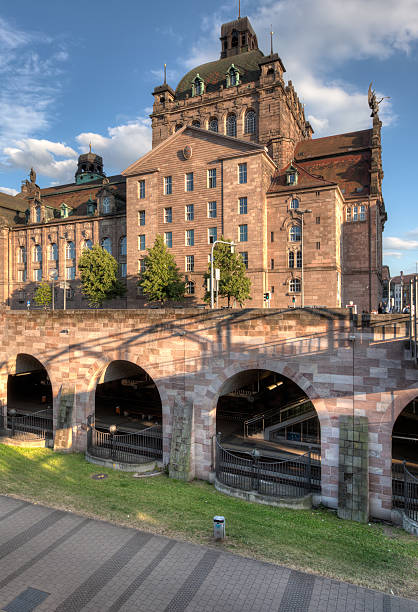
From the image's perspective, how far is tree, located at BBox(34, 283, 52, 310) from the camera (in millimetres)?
55409

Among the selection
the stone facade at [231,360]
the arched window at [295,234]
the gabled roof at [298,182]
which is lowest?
the stone facade at [231,360]

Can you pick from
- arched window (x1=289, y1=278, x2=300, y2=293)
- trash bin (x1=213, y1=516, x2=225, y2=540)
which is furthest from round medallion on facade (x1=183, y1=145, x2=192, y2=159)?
trash bin (x1=213, y1=516, x2=225, y2=540)

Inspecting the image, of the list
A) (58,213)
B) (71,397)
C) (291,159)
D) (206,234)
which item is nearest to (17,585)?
(71,397)

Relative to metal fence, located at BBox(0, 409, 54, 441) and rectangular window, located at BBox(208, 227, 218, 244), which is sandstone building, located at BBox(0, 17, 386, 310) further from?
metal fence, located at BBox(0, 409, 54, 441)

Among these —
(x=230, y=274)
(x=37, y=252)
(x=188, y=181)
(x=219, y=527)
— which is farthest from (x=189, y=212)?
(x=219, y=527)

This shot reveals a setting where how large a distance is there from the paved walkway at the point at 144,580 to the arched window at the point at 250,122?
52873mm

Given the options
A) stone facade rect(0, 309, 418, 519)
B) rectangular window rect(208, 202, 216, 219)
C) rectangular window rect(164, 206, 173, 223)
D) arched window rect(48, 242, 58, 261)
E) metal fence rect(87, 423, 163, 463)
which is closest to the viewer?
stone facade rect(0, 309, 418, 519)

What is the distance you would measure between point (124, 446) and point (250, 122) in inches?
1906

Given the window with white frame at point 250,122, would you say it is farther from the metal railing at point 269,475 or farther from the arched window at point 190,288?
the metal railing at point 269,475

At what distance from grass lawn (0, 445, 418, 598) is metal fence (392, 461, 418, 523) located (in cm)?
93

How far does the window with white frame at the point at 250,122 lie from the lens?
54.2m

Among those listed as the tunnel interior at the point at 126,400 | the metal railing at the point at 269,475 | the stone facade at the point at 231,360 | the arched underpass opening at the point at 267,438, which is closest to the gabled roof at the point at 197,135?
the arched underpass opening at the point at 267,438

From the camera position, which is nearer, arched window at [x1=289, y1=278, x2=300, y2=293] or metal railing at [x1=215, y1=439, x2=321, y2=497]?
metal railing at [x1=215, y1=439, x2=321, y2=497]

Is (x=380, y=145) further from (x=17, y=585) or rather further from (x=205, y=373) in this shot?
(x=17, y=585)
